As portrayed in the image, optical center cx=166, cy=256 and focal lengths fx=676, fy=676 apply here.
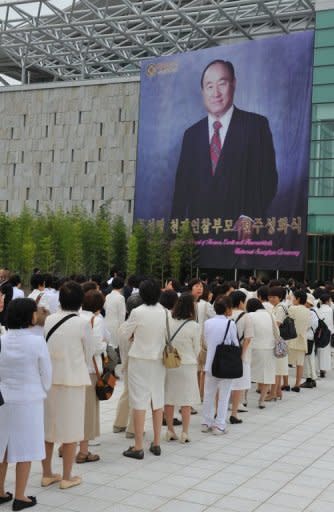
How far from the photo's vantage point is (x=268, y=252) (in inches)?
1153

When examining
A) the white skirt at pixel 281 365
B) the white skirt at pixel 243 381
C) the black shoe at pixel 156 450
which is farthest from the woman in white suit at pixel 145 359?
the white skirt at pixel 281 365

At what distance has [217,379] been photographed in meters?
7.20

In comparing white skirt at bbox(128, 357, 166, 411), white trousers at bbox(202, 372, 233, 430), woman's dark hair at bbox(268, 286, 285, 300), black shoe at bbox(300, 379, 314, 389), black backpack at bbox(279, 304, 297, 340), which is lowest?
black shoe at bbox(300, 379, 314, 389)

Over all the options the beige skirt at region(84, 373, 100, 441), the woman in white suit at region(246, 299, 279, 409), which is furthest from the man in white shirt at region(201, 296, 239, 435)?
the beige skirt at region(84, 373, 100, 441)

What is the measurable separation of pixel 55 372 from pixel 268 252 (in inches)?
978

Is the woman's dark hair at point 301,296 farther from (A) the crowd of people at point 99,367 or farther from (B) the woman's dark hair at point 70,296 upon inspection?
(B) the woman's dark hair at point 70,296

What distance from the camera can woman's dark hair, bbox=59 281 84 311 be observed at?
201 inches

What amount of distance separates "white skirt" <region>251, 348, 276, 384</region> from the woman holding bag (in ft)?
6.98

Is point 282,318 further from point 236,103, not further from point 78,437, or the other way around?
point 236,103

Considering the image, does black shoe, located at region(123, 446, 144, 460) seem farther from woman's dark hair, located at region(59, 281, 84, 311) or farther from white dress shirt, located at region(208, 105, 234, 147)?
white dress shirt, located at region(208, 105, 234, 147)

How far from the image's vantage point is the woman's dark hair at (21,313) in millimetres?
4535

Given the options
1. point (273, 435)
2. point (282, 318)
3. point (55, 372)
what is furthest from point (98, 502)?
point (282, 318)

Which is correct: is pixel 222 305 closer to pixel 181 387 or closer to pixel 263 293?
pixel 181 387

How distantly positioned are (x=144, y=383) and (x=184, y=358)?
698 mm
